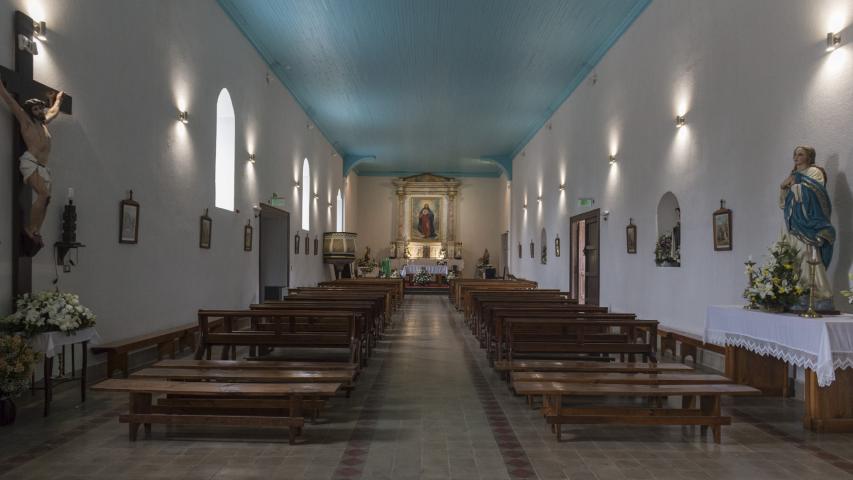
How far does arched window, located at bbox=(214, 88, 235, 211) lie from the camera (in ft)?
36.4

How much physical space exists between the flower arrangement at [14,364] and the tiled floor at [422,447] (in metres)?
0.33

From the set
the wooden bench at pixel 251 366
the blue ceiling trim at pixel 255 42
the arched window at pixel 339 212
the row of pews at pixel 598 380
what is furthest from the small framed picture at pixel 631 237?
the arched window at pixel 339 212

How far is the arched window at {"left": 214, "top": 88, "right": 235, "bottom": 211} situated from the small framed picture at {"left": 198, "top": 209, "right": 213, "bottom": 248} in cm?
108

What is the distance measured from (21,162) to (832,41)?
7022 mm

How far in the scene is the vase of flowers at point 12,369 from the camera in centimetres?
464

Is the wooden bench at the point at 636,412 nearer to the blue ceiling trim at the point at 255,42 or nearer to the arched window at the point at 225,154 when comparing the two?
the arched window at the point at 225,154

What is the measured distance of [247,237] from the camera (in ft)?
39.6

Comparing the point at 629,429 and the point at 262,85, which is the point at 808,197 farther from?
the point at 262,85

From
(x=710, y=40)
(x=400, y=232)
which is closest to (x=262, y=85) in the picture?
(x=710, y=40)

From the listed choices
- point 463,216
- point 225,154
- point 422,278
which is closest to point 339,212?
point 422,278

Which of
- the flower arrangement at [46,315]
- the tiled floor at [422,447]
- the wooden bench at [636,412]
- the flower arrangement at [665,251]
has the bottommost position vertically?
the tiled floor at [422,447]

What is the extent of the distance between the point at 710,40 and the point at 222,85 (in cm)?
728

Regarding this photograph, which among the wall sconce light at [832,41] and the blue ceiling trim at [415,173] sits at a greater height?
the blue ceiling trim at [415,173]

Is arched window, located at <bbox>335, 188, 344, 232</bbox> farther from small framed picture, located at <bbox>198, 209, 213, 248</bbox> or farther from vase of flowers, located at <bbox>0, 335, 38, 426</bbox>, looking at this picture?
vase of flowers, located at <bbox>0, 335, 38, 426</bbox>
